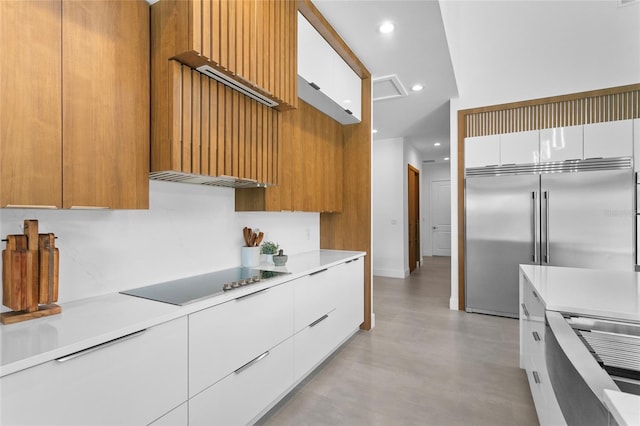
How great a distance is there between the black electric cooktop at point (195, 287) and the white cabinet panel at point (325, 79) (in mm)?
1485

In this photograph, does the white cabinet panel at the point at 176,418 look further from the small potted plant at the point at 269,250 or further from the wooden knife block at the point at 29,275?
the small potted plant at the point at 269,250

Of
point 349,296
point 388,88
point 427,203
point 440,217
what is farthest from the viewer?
point 427,203

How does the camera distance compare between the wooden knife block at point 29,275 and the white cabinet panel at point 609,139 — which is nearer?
the wooden knife block at point 29,275

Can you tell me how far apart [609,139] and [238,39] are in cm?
402

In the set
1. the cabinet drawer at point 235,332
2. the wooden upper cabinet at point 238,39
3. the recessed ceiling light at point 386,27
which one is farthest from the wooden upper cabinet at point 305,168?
the recessed ceiling light at point 386,27

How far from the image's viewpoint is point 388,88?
3.78 meters

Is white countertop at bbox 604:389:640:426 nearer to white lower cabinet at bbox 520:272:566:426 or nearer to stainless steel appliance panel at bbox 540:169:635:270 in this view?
white lower cabinet at bbox 520:272:566:426

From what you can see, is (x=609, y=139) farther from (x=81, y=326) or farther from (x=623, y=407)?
(x=81, y=326)

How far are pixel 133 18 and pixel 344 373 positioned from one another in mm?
2641

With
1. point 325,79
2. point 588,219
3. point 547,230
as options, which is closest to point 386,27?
point 325,79

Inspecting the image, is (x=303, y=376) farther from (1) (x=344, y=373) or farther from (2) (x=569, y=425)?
(2) (x=569, y=425)

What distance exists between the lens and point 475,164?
4078 mm

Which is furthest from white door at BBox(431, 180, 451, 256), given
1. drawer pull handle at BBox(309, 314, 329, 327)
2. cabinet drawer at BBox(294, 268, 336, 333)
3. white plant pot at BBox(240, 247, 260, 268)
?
white plant pot at BBox(240, 247, 260, 268)

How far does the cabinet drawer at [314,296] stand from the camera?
2.21 m
